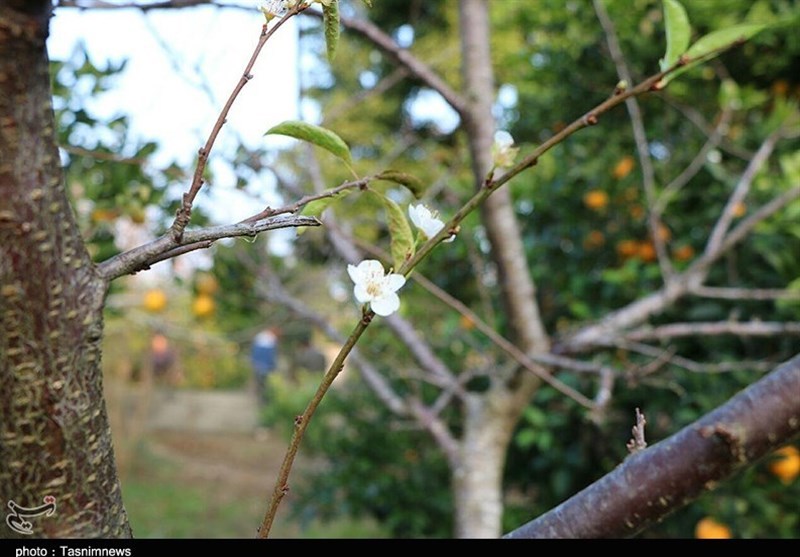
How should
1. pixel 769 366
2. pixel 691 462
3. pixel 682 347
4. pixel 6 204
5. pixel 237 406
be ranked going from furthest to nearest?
pixel 237 406 → pixel 682 347 → pixel 769 366 → pixel 691 462 → pixel 6 204

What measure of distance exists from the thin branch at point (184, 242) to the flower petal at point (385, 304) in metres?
0.07

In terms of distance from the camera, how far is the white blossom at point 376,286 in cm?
51

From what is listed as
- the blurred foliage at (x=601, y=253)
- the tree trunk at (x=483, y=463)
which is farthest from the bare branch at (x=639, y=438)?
the blurred foliage at (x=601, y=253)

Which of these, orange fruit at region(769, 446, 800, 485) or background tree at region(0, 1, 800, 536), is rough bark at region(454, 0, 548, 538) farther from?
orange fruit at region(769, 446, 800, 485)

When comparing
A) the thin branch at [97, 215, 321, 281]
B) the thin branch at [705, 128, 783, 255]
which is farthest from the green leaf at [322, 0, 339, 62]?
the thin branch at [705, 128, 783, 255]

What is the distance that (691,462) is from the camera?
0.56 meters

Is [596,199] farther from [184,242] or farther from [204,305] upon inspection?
[184,242]

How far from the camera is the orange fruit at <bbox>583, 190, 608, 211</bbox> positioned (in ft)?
8.52

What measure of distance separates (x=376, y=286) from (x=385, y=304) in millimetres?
17

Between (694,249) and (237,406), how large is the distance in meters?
8.94

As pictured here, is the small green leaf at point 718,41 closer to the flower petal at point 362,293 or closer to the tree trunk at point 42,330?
the flower petal at point 362,293

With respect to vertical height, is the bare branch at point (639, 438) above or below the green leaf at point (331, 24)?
below
